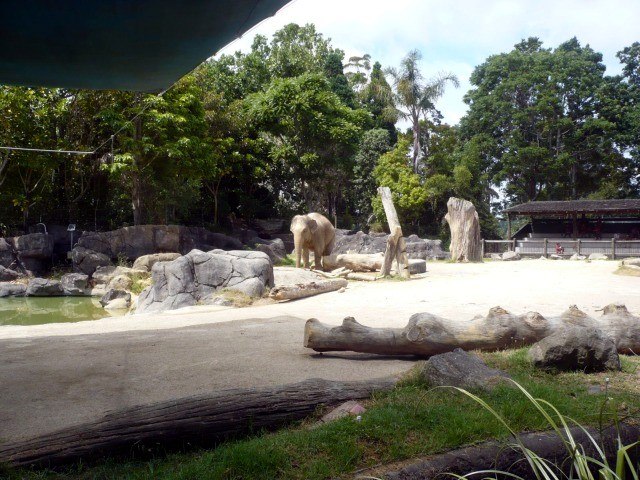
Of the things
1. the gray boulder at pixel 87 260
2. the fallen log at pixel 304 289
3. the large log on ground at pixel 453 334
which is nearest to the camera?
the large log on ground at pixel 453 334

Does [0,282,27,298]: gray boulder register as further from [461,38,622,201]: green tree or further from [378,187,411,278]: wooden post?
[461,38,622,201]: green tree

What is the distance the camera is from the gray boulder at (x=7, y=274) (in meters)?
18.4

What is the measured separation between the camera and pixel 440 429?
316cm

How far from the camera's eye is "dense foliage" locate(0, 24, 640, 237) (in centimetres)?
2170

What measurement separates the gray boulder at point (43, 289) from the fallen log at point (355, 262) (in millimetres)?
7697

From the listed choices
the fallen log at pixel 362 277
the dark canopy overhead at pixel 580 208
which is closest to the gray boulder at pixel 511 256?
the dark canopy overhead at pixel 580 208

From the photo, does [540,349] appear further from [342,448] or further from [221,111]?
[221,111]

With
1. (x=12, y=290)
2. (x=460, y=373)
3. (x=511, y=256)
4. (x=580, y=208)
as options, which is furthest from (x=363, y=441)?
(x=580, y=208)

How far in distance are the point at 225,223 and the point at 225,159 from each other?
362 centimetres

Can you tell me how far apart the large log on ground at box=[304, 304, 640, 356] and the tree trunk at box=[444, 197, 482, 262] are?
50.7 feet

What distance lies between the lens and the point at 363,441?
3107 mm

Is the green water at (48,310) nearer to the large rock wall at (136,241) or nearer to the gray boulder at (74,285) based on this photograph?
the gray boulder at (74,285)

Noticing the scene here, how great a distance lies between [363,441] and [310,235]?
1280cm

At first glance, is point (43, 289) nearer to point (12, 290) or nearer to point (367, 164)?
point (12, 290)
